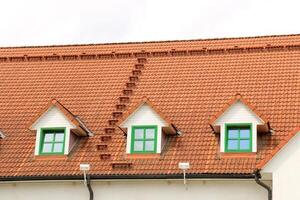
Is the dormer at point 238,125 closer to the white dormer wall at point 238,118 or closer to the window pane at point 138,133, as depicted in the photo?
the white dormer wall at point 238,118

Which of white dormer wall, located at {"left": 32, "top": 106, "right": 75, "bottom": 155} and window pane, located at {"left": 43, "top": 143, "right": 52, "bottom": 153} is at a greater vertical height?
white dormer wall, located at {"left": 32, "top": 106, "right": 75, "bottom": 155}

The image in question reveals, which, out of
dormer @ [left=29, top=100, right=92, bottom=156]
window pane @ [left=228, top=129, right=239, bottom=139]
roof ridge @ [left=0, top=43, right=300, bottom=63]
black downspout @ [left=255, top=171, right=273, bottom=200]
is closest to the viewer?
black downspout @ [left=255, top=171, right=273, bottom=200]

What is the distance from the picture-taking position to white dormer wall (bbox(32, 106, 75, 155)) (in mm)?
25250

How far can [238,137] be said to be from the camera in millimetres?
24219

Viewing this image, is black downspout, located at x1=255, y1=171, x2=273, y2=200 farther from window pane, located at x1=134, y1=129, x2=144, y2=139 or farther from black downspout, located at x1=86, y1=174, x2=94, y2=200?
black downspout, located at x1=86, y1=174, x2=94, y2=200

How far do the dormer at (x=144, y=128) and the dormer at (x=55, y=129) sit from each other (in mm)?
1736

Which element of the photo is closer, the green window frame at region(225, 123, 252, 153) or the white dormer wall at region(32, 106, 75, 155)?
the green window frame at region(225, 123, 252, 153)

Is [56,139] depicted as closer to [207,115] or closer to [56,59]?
[207,115]

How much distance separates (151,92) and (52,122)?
13.9 ft

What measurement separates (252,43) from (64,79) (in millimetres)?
7566

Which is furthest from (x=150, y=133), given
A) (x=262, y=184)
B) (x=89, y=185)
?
(x=262, y=184)

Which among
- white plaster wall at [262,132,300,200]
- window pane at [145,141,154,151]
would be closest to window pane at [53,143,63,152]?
window pane at [145,141,154,151]

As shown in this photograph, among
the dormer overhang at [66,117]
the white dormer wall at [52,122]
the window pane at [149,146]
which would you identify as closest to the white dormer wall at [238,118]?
the window pane at [149,146]

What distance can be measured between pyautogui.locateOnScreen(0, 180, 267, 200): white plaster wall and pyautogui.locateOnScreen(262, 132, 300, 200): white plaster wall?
0.93 m
